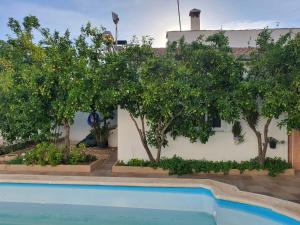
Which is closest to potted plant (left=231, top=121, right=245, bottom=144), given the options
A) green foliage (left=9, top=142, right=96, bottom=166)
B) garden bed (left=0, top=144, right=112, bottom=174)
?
garden bed (left=0, top=144, right=112, bottom=174)

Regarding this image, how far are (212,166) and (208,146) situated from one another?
1.32m

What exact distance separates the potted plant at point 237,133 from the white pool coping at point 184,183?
3508mm

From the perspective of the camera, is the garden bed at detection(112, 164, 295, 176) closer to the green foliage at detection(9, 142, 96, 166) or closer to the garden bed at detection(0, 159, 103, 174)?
the garden bed at detection(0, 159, 103, 174)

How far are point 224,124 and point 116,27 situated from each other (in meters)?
9.91

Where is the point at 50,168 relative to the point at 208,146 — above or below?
below

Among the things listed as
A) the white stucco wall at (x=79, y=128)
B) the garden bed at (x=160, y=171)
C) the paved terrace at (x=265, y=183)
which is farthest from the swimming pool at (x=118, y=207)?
the white stucco wall at (x=79, y=128)

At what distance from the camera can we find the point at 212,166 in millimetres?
13625

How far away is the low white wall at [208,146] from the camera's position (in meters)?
14.5

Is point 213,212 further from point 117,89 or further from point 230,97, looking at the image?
point 117,89

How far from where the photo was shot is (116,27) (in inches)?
810

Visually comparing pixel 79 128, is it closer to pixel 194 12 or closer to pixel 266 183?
pixel 194 12

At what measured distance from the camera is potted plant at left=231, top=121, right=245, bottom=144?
14.5m

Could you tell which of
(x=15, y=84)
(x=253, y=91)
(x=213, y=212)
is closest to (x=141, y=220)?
(x=213, y=212)

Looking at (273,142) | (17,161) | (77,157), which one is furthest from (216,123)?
(17,161)
